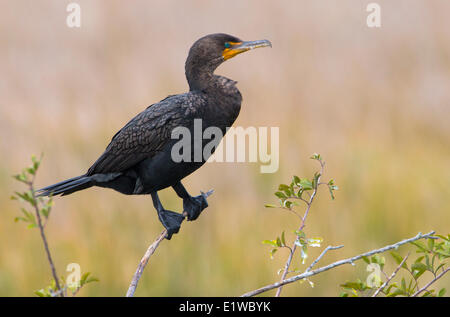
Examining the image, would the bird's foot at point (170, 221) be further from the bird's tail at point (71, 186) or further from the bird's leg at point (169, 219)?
the bird's tail at point (71, 186)

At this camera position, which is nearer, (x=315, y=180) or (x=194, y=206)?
(x=315, y=180)

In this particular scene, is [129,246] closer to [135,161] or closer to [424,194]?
[135,161]

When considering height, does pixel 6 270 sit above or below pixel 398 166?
below

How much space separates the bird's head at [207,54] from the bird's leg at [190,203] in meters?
0.47

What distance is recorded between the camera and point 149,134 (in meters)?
2.29

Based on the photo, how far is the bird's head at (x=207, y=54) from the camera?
87.7 inches

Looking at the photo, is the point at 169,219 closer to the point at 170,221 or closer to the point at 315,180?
the point at 170,221

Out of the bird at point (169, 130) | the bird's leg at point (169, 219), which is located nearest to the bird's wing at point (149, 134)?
→ the bird at point (169, 130)

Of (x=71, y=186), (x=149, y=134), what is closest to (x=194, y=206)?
(x=149, y=134)

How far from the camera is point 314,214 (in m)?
3.79

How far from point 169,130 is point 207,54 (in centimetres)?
29

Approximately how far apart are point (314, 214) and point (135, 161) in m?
1.77

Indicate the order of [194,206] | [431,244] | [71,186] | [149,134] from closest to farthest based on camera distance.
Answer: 1. [431,244]
2. [71,186]
3. [149,134]
4. [194,206]
